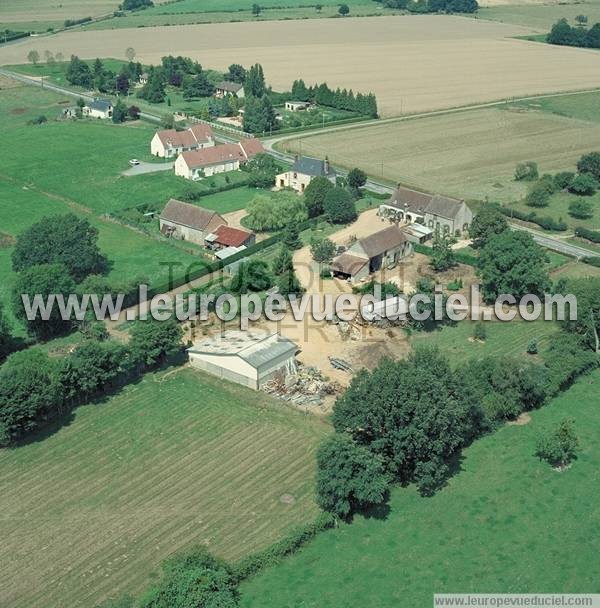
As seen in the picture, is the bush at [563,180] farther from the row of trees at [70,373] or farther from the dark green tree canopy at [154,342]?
the dark green tree canopy at [154,342]

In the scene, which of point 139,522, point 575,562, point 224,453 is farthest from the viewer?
point 224,453

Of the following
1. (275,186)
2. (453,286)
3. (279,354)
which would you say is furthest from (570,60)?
(279,354)

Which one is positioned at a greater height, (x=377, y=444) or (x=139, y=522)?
(x=377, y=444)

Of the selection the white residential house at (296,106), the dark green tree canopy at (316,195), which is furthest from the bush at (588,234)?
the white residential house at (296,106)

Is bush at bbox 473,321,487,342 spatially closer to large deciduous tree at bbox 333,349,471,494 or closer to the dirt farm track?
large deciduous tree at bbox 333,349,471,494

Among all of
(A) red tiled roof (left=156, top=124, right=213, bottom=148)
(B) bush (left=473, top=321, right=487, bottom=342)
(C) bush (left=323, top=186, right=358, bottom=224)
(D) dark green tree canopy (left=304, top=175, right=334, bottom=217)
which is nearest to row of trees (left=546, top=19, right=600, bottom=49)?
(A) red tiled roof (left=156, top=124, right=213, bottom=148)

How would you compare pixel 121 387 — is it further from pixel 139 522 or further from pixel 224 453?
pixel 139 522
